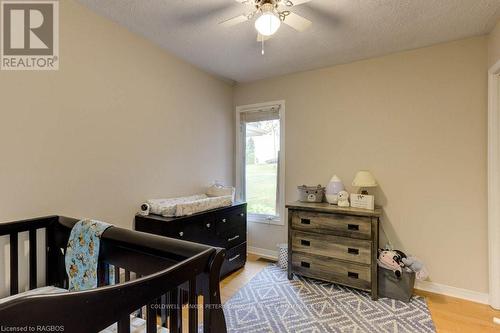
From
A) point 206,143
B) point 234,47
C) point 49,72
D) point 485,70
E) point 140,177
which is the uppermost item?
point 234,47

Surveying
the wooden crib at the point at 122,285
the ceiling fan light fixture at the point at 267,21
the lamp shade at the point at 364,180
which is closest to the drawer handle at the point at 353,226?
the lamp shade at the point at 364,180

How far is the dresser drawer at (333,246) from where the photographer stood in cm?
230

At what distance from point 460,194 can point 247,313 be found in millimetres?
2222

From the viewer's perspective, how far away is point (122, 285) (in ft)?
2.23

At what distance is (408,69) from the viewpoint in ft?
8.21

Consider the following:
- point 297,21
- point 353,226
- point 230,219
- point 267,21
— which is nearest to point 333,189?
point 353,226

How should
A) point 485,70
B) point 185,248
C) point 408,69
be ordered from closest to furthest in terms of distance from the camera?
point 185,248 < point 485,70 < point 408,69

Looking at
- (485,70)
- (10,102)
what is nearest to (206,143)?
(10,102)

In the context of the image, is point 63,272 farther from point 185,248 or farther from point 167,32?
point 167,32

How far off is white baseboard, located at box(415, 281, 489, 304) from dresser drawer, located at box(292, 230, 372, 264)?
72 cm

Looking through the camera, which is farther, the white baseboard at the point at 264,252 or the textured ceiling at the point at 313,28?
the white baseboard at the point at 264,252

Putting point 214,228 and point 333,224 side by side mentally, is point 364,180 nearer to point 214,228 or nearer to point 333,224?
point 333,224

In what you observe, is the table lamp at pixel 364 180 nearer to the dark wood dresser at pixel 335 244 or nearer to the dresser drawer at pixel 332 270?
the dark wood dresser at pixel 335 244

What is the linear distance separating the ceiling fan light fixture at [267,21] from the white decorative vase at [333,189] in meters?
1.77
